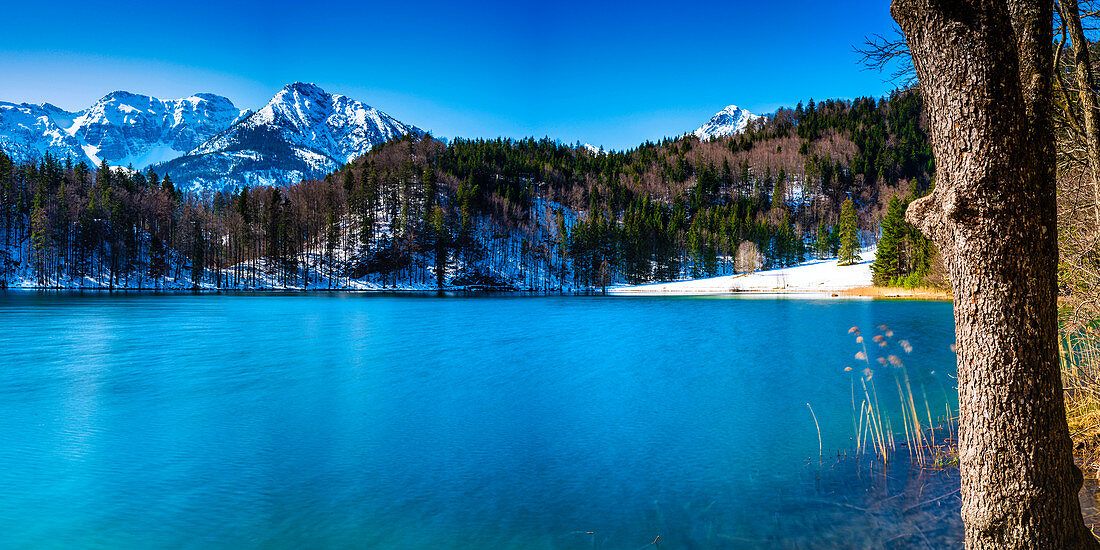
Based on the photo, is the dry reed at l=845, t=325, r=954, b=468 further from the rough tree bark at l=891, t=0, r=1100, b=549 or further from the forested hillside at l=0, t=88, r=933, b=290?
the forested hillside at l=0, t=88, r=933, b=290

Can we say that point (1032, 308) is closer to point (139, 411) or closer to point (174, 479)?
point (174, 479)

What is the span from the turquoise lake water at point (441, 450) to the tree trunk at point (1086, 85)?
4.33 metres

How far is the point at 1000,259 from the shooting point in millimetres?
3213

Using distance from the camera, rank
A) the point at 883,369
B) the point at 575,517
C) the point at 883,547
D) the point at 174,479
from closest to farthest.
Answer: the point at 883,547
the point at 575,517
the point at 174,479
the point at 883,369

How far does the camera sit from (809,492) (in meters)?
7.16

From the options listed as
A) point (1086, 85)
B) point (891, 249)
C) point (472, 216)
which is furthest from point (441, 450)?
point (472, 216)

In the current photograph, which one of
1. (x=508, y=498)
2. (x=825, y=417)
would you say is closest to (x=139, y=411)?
(x=508, y=498)

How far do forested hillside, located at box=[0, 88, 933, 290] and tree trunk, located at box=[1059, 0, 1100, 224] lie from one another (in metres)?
61.9

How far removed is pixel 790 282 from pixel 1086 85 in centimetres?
7592

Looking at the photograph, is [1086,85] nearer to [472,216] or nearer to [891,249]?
[891,249]

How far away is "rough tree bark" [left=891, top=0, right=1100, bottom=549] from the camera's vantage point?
3.17 meters

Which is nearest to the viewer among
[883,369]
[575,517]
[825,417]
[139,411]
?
[575,517]

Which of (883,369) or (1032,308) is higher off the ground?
(1032,308)

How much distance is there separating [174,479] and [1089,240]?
1292 centimetres
